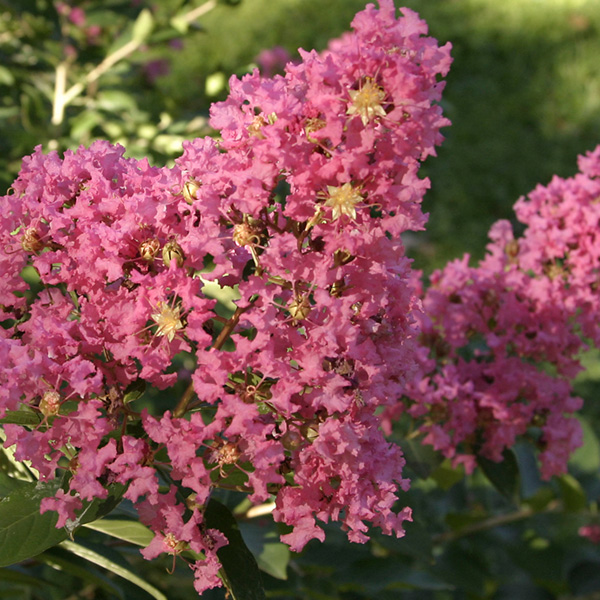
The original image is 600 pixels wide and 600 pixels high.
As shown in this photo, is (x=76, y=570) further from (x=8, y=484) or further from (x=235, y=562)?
(x=235, y=562)

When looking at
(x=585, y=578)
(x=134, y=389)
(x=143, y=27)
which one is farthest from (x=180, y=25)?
(x=585, y=578)

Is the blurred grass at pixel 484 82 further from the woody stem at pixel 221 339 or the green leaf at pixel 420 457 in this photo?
the woody stem at pixel 221 339

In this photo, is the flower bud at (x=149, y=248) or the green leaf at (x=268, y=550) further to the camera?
the green leaf at (x=268, y=550)

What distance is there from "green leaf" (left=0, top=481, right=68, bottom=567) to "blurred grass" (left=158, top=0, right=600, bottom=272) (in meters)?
3.63

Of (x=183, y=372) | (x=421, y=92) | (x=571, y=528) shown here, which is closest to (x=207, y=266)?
(x=421, y=92)

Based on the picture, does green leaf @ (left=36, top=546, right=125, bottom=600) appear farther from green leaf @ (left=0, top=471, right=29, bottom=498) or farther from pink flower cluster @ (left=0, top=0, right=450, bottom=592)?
pink flower cluster @ (left=0, top=0, right=450, bottom=592)

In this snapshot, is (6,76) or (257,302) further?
(6,76)

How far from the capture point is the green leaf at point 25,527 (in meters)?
1.01

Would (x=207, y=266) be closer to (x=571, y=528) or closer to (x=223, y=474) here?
(x=223, y=474)

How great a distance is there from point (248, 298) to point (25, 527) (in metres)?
0.41

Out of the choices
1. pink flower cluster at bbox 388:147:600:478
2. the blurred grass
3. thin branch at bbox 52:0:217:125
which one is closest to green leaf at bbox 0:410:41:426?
pink flower cluster at bbox 388:147:600:478

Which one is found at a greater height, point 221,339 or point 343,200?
point 343,200

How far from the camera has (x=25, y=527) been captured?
104 centimetres

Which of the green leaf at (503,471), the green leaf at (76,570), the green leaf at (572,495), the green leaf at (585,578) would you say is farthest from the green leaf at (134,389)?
the green leaf at (585,578)
